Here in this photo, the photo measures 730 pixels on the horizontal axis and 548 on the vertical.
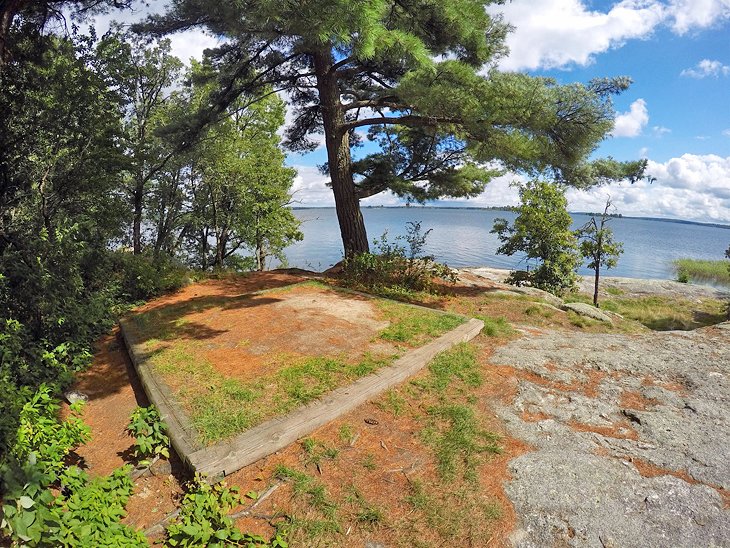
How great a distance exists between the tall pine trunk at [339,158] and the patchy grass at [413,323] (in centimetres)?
317

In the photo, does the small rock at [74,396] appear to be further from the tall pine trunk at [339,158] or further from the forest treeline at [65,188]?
the tall pine trunk at [339,158]

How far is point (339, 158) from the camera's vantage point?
32.9ft

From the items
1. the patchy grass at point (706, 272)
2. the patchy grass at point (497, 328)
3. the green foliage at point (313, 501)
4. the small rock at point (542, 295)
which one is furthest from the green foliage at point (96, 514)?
the patchy grass at point (706, 272)

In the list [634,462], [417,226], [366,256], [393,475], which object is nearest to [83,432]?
[393,475]

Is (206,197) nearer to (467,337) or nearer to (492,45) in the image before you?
(492,45)

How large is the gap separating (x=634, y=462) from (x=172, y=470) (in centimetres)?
372

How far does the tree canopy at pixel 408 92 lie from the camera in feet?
17.7

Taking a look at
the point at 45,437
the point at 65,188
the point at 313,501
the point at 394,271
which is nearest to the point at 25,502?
the point at 45,437

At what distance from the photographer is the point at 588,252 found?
13.8 meters

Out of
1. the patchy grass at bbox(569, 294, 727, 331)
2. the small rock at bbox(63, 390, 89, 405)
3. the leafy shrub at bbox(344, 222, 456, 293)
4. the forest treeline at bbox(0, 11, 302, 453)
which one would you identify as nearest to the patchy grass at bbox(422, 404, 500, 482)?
the forest treeline at bbox(0, 11, 302, 453)

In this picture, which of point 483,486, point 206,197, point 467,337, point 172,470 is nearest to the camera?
point 483,486

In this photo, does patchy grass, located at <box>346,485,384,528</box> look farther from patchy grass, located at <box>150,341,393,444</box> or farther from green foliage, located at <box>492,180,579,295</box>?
green foliage, located at <box>492,180,579,295</box>

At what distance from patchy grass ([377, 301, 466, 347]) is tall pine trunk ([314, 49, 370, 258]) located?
317 cm

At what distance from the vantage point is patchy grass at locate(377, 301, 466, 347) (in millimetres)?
A: 5489
